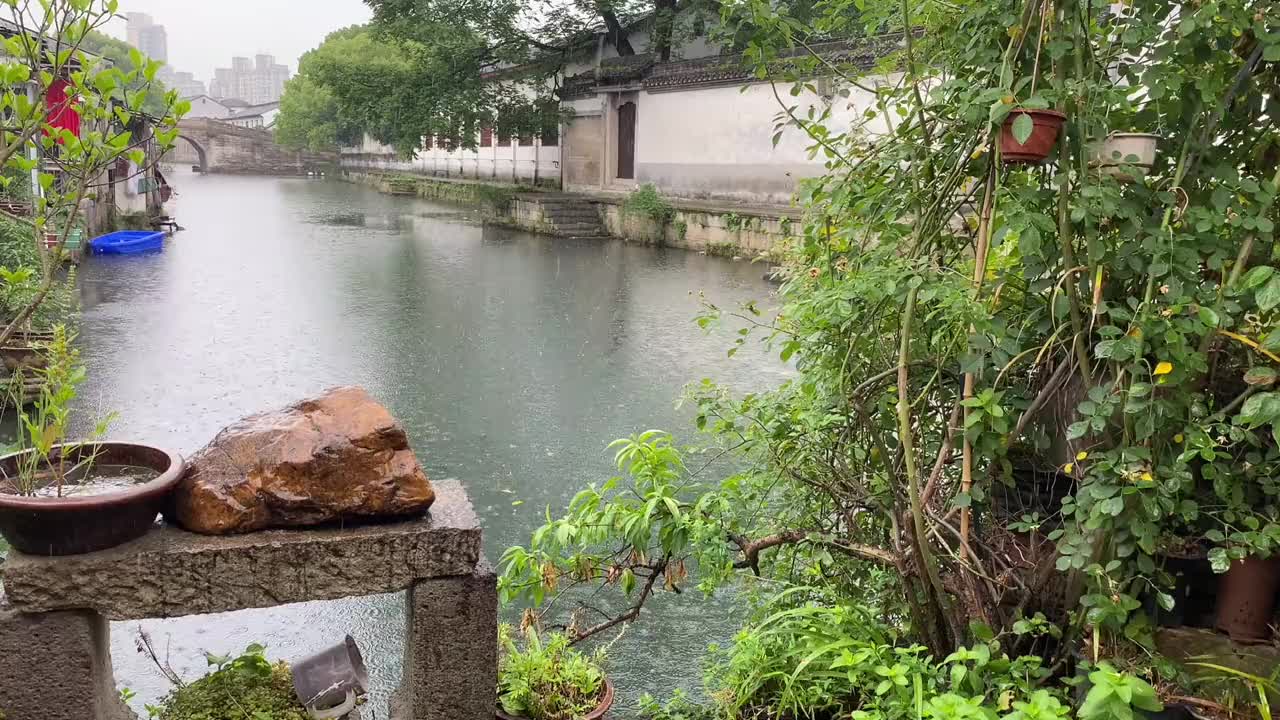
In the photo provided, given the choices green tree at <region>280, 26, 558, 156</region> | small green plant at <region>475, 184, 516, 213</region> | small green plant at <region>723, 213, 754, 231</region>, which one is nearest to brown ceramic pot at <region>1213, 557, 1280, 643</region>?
small green plant at <region>723, 213, 754, 231</region>

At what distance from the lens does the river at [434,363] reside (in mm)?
3930

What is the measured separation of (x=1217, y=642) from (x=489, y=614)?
1712 millimetres

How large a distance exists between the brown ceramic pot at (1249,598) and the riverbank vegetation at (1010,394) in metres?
0.04

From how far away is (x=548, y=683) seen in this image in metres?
2.77

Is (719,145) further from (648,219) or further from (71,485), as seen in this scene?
(71,485)

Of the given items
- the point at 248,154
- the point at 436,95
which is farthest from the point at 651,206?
the point at 248,154

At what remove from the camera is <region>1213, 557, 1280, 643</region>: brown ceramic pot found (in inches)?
89.9

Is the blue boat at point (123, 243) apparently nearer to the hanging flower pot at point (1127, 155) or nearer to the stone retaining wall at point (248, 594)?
the stone retaining wall at point (248, 594)

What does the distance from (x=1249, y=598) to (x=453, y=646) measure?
6.13 feet

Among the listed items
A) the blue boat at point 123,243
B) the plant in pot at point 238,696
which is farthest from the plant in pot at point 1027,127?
the blue boat at point 123,243

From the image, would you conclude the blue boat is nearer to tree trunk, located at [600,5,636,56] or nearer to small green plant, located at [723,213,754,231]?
small green plant, located at [723,213,754,231]

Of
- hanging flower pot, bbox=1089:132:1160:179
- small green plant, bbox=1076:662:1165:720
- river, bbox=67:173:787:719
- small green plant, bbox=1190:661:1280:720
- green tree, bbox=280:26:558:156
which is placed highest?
green tree, bbox=280:26:558:156

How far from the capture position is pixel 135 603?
92.0 inches

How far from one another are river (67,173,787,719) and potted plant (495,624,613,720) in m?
0.66
